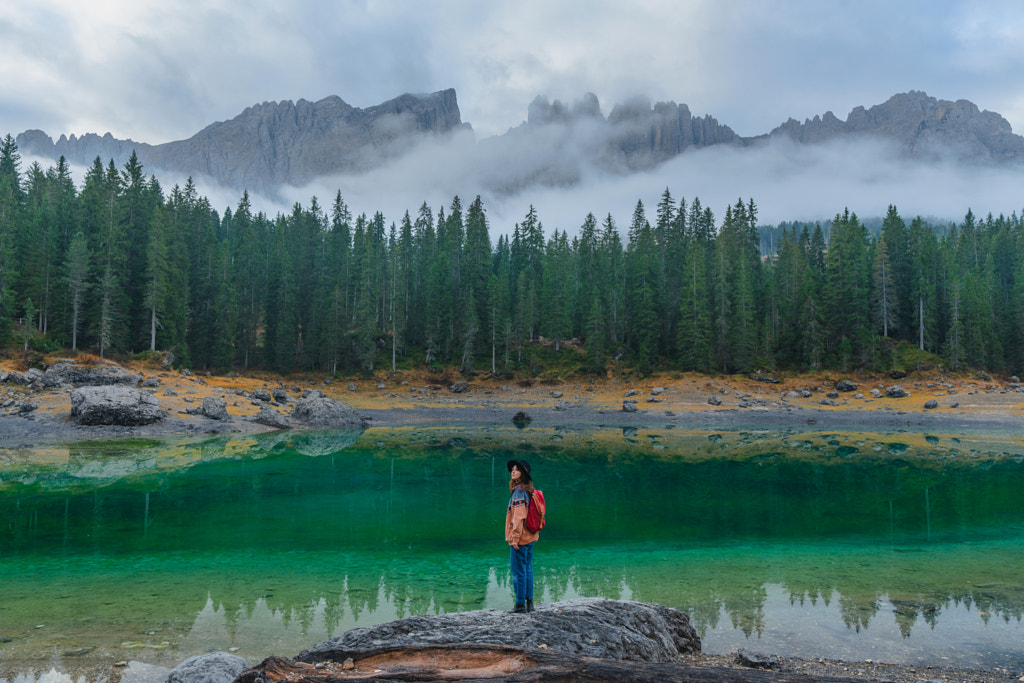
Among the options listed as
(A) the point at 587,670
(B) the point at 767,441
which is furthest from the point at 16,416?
(B) the point at 767,441

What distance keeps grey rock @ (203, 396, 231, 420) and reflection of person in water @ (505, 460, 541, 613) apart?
130 ft

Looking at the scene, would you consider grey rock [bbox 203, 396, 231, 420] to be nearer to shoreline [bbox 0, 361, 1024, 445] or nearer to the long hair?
shoreline [bbox 0, 361, 1024, 445]

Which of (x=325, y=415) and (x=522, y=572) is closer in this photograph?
(x=522, y=572)

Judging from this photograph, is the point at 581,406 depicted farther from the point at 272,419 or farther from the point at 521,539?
the point at 521,539

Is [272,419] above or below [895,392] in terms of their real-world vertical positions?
below

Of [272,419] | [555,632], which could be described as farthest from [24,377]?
[555,632]

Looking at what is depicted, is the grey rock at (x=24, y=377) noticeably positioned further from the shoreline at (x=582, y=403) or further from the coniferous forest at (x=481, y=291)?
the coniferous forest at (x=481, y=291)

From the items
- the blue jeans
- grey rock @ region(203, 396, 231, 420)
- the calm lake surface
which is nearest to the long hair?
the blue jeans

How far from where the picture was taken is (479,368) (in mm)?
75000

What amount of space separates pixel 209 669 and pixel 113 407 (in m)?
36.8

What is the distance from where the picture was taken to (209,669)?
727cm

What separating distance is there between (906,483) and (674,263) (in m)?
62.2

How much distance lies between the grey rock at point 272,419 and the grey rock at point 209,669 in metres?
38.6

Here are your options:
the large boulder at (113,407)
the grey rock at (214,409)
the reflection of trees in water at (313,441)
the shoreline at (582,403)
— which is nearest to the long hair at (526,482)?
the reflection of trees in water at (313,441)
